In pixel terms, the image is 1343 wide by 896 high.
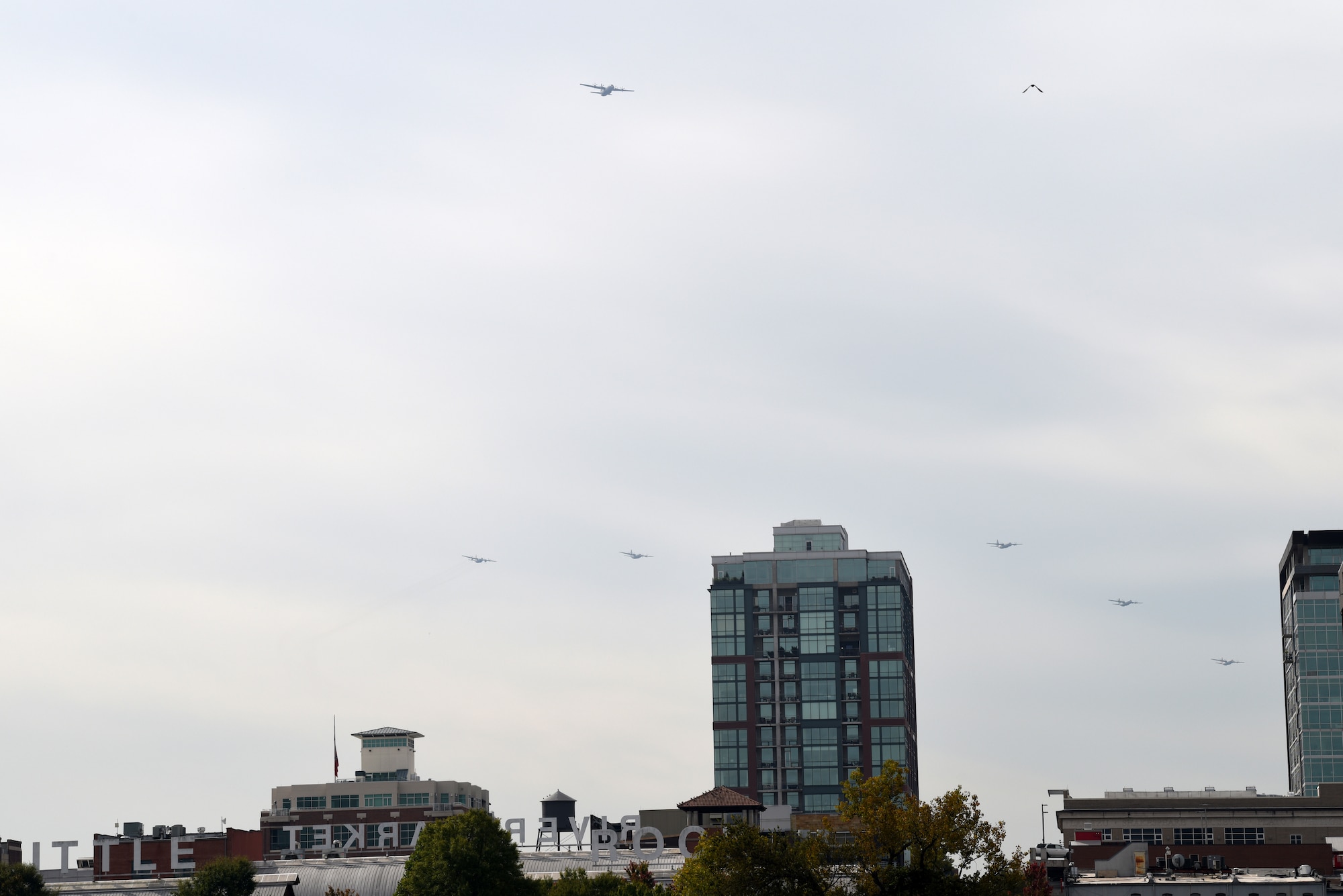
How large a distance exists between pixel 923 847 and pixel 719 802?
345 feet

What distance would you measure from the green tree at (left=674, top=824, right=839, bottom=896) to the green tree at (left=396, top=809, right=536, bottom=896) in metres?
40.1

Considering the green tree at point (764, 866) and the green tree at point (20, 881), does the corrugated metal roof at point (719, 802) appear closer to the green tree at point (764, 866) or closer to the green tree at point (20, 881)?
the green tree at point (20, 881)

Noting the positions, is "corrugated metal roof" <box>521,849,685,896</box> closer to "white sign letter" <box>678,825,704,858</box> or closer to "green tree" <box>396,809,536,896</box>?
"white sign letter" <box>678,825,704,858</box>

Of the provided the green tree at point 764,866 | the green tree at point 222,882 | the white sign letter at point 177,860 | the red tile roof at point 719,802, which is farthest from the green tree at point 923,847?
the white sign letter at point 177,860

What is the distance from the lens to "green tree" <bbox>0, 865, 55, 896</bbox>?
15338 centimetres

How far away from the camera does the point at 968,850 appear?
283ft

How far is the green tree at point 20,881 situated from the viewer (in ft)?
503

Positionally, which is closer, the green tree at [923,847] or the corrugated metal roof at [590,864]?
the green tree at [923,847]

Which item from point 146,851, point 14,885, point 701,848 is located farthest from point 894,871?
point 146,851

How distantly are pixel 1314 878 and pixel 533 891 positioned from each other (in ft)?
311

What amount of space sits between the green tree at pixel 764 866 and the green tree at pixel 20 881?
281 ft

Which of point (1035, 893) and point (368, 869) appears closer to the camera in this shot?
point (1035, 893)

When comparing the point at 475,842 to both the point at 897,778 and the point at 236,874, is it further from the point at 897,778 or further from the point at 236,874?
the point at 897,778

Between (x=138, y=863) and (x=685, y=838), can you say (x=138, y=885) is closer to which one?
(x=138, y=863)
